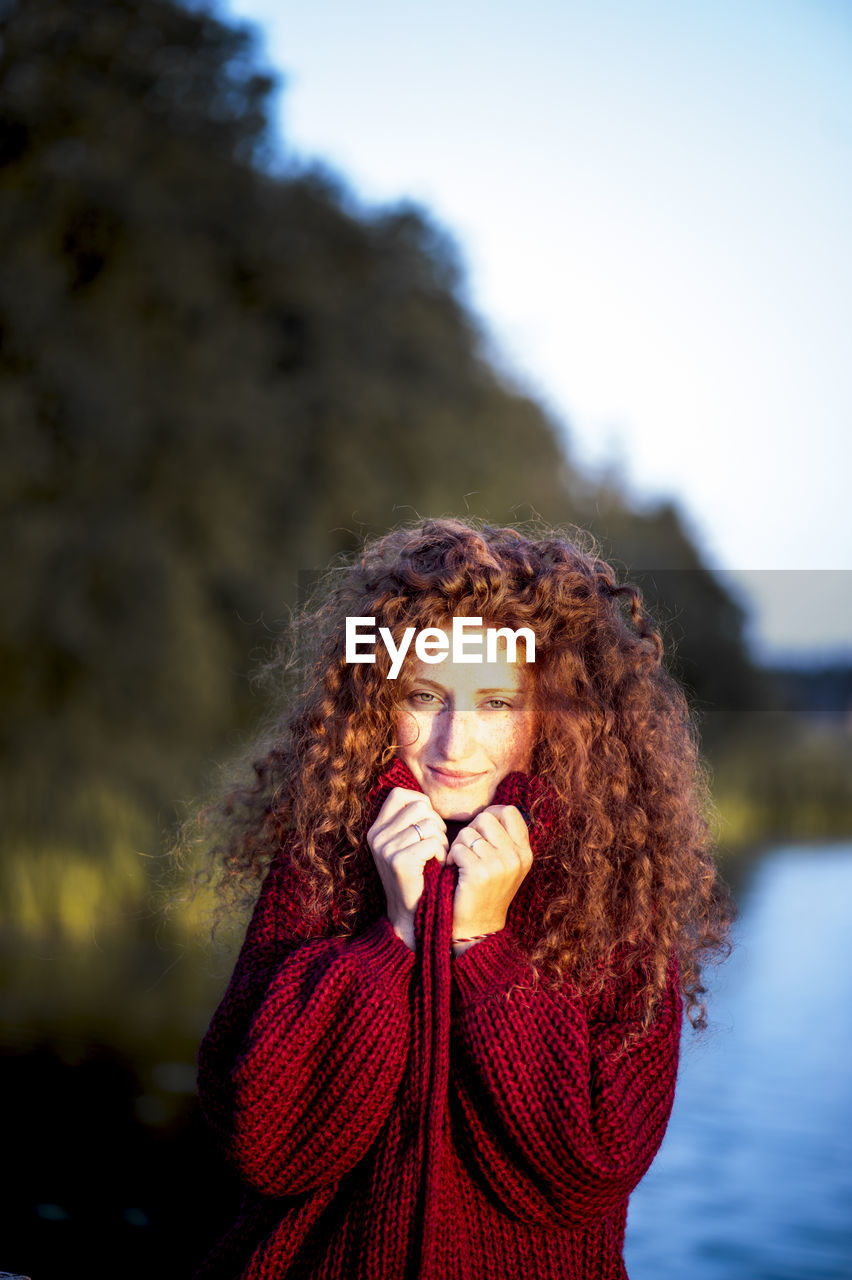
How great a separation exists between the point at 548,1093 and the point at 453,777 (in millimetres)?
436

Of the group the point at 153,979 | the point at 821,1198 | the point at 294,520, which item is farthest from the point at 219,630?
the point at 821,1198

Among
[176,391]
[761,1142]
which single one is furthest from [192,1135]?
[176,391]

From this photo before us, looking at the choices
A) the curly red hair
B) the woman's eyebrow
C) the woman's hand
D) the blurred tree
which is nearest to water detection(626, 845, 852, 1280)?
the curly red hair

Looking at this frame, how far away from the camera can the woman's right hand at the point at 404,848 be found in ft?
5.34

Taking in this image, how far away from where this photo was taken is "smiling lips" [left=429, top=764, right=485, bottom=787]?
1779 mm

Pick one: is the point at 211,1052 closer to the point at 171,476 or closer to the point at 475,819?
the point at 475,819

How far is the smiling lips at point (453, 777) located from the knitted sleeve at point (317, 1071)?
0.80 ft

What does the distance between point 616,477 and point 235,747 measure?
31.9ft

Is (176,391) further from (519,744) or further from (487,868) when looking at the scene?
(487,868)

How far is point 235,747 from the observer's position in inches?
372

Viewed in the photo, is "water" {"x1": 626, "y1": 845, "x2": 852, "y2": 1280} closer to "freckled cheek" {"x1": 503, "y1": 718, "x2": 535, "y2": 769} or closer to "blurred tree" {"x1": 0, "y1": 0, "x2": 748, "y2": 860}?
"freckled cheek" {"x1": 503, "y1": 718, "x2": 535, "y2": 769}

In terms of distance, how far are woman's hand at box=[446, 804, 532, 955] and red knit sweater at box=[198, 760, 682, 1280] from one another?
1.0 inches

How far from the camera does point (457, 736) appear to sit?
175 centimetres
